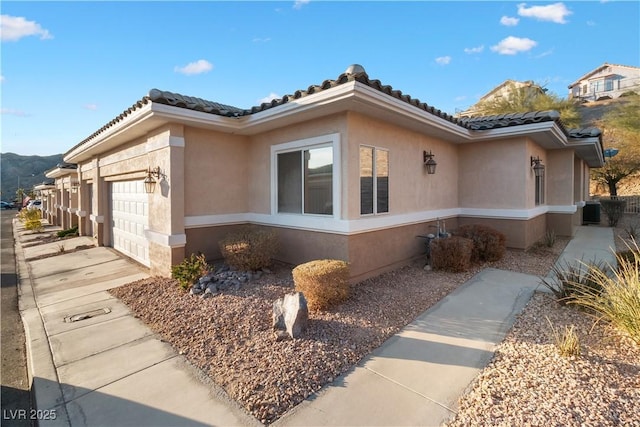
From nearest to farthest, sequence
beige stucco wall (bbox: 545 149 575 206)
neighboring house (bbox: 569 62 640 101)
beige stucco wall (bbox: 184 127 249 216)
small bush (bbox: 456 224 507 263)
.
→ beige stucco wall (bbox: 184 127 249 216) < small bush (bbox: 456 224 507 263) < beige stucco wall (bbox: 545 149 575 206) < neighboring house (bbox: 569 62 640 101)

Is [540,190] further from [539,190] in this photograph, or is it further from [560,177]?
[560,177]

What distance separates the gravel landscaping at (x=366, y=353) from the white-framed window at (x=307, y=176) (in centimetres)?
189

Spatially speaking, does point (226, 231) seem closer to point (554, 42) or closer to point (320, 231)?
point (320, 231)

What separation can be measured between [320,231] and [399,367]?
11.5ft

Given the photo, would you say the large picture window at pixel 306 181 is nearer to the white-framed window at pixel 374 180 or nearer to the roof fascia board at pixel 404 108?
the white-framed window at pixel 374 180

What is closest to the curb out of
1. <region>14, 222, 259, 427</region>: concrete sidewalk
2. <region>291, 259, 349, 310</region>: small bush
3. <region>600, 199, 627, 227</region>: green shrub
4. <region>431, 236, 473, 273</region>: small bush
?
<region>14, 222, 259, 427</region>: concrete sidewalk

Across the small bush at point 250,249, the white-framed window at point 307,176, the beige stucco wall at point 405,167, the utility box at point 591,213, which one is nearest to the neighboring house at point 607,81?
the utility box at point 591,213

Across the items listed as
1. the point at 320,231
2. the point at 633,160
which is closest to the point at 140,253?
the point at 320,231

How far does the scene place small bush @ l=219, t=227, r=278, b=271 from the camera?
674cm

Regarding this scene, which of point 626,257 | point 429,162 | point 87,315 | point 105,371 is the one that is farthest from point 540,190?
point 87,315

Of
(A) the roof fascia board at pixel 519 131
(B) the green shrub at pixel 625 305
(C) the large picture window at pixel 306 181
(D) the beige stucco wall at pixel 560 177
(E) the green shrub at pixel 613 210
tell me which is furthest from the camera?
(E) the green shrub at pixel 613 210

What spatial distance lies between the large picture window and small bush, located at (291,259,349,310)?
5.57 ft

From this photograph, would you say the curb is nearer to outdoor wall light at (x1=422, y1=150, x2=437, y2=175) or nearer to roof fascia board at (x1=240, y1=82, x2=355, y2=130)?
roof fascia board at (x1=240, y1=82, x2=355, y2=130)

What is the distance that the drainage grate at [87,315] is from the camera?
5223mm
